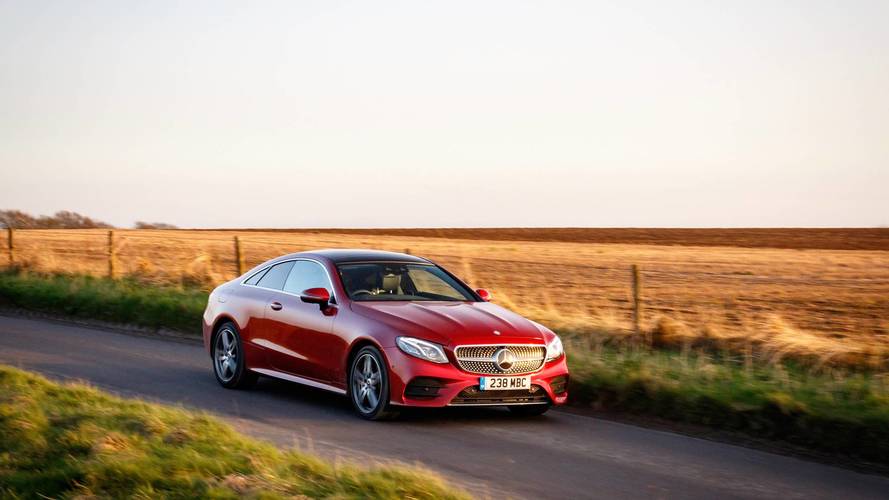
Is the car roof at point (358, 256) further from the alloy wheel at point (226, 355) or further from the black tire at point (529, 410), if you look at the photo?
the black tire at point (529, 410)

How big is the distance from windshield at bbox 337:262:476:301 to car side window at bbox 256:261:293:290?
85cm

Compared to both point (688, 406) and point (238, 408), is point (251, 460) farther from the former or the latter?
point (688, 406)

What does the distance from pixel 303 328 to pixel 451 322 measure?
5.45 feet

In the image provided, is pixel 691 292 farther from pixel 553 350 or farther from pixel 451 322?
pixel 451 322

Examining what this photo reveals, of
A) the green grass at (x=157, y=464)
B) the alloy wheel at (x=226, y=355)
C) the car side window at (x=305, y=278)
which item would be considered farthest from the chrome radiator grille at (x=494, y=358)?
the alloy wheel at (x=226, y=355)

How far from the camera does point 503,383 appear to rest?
33.3 ft

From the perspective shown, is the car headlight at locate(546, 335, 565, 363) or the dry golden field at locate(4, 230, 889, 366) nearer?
the car headlight at locate(546, 335, 565, 363)

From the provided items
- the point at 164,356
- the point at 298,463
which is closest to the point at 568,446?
the point at 298,463

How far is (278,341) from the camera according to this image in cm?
1160

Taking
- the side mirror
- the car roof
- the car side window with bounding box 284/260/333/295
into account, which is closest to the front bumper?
the side mirror

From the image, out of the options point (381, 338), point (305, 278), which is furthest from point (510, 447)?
point (305, 278)

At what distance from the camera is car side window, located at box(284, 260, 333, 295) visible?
450 inches

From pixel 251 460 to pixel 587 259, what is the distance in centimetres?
3835

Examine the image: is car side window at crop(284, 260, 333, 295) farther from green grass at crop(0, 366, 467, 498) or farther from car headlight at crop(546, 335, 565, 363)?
green grass at crop(0, 366, 467, 498)
